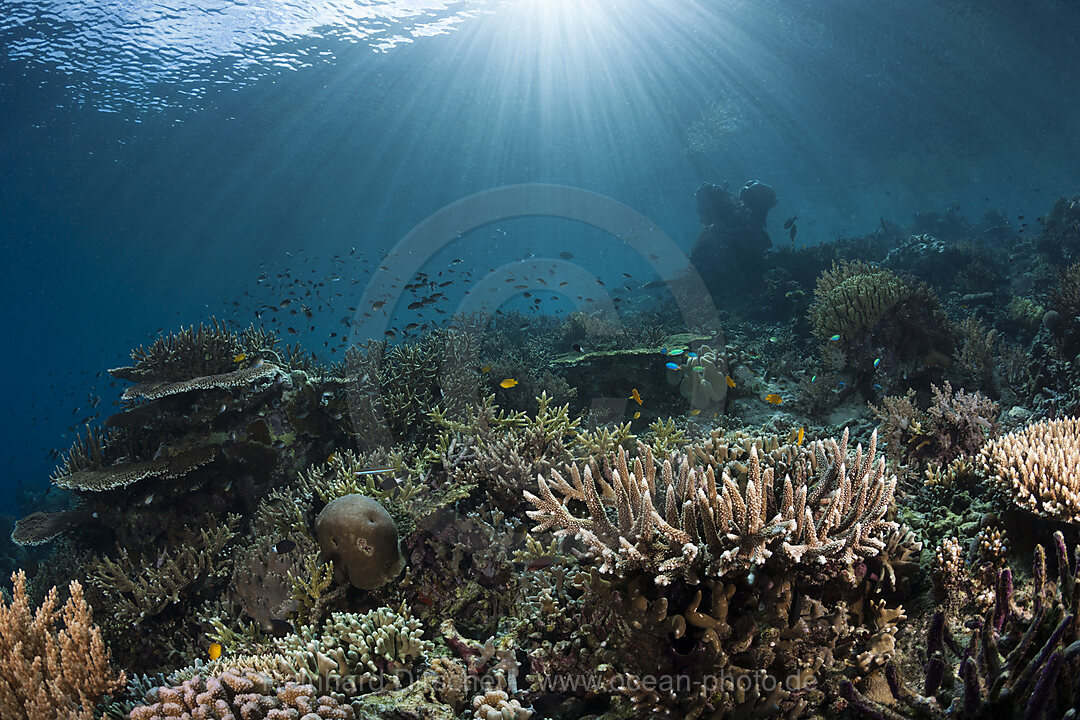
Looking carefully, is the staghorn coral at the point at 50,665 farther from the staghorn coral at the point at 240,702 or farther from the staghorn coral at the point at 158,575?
the staghorn coral at the point at 158,575

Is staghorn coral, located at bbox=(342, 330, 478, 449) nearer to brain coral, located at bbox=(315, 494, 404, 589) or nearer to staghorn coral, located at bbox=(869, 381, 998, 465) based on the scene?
brain coral, located at bbox=(315, 494, 404, 589)

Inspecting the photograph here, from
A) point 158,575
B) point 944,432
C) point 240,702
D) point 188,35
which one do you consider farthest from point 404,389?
point 188,35

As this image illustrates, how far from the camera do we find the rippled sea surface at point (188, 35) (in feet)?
54.0

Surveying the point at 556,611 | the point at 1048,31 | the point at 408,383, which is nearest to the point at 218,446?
the point at 408,383

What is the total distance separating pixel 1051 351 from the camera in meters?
7.39

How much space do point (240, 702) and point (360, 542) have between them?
1490 mm

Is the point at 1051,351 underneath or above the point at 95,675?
above

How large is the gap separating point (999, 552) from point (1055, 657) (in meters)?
1.32

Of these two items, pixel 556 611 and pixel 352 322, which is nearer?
pixel 556 611

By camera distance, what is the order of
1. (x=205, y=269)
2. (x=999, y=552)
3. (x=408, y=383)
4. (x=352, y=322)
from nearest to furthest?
(x=999, y=552) < (x=408, y=383) < (x=352, y=322) < (x=205, y=269)

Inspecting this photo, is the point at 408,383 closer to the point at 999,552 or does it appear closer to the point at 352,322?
the point at 352,322

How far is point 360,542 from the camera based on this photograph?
3982 millimetres

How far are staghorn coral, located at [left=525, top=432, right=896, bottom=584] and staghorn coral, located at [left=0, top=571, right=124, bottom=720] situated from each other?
335 cm

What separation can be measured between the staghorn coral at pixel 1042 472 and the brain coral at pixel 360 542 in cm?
437
